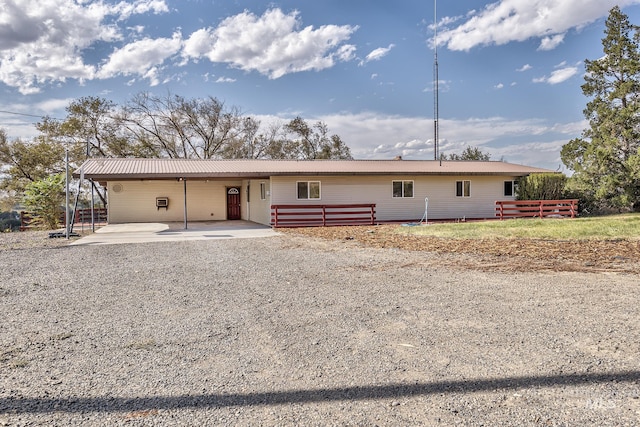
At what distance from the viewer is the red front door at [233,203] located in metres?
24.2

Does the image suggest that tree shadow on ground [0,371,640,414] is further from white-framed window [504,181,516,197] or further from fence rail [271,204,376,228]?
white-framed window [504,181,516,197]

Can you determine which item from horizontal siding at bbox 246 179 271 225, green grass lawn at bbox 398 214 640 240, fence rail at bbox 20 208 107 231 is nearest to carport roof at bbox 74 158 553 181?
horizontal siding at bbox 246 179 271 225

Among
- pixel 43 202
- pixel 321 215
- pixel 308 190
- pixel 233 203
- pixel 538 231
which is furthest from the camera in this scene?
pixel 233 203

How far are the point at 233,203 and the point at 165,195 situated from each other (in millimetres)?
3778

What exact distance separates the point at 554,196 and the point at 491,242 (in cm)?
1247

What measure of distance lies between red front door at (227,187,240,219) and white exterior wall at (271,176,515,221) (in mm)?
6170

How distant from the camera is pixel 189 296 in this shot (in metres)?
5.77

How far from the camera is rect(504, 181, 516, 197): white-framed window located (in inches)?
887

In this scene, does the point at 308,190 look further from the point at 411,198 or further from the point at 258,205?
the point at 411,198

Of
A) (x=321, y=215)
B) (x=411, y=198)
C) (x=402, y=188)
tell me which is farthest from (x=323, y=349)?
(x=411, y=198)

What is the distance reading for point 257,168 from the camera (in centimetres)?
1991

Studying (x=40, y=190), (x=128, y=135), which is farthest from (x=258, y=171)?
(x=128, y=135)

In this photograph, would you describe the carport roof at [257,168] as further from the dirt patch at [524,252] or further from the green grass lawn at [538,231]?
the dirt patch at [524,252]

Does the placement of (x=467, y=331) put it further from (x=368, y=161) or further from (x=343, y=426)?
(x=368, y=161)
